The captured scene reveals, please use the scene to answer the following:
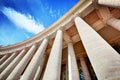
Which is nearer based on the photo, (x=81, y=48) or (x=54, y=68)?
(x=54, y=68)

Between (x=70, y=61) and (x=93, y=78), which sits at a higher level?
(x=93, y=78)

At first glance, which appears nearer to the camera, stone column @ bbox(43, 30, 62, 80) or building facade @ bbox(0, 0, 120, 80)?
building facade @ bbox(0, 0, 120, 80)

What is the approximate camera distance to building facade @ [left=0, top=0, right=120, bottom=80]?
17.8ft

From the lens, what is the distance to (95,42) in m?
7.19

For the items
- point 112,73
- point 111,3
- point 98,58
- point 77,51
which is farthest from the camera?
point 77,51

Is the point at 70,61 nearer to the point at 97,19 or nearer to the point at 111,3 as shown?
the point at 111,3

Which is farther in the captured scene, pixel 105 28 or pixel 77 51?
pixel 77 51

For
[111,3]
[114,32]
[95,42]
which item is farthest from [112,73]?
[114,32]

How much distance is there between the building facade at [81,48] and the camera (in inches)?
214

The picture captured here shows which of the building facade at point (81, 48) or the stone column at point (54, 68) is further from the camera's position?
the stone column at point (54, 68)

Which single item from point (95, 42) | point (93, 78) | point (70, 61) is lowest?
point (95, 42)

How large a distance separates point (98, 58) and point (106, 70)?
1.12 meters

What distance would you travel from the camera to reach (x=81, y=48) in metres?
18.6

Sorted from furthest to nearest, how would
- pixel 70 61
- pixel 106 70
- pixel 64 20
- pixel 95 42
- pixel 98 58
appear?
pixel 64 20, pixel 70 61, pixel 95 42, pixel 98 58, pixel 106 70
